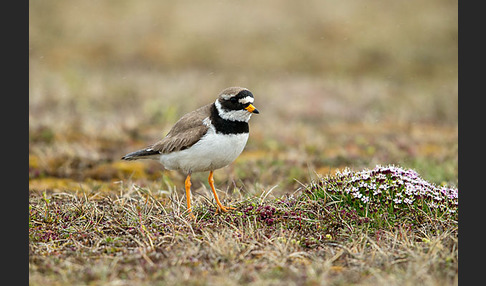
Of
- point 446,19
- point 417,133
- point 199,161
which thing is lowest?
point 417,133

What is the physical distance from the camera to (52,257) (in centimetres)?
565

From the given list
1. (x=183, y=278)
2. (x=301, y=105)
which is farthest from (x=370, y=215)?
(x=301, y=105)

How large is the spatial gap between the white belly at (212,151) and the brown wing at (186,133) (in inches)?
3.2

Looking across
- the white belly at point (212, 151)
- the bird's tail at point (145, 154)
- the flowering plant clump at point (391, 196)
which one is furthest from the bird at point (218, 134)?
the flowering plant clump at point (391, 196)

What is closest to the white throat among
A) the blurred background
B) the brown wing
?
the brown wing

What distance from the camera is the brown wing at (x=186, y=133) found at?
6.88 meters

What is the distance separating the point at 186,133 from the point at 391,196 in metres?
2.72

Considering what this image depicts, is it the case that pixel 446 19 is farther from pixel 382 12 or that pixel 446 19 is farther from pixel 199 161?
pixel 199 161

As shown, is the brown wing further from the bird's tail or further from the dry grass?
the dry grass

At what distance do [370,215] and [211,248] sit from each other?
2.02 metres

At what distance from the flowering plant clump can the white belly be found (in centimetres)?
115

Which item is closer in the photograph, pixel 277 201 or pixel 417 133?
pixel 277 201

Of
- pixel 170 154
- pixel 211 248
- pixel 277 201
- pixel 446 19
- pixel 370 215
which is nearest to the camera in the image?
pixel 211 248

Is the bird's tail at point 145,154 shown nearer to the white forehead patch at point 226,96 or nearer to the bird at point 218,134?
the bird at point 218,134
